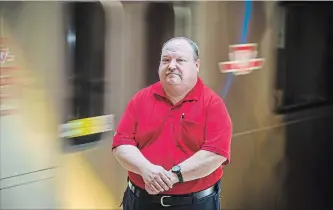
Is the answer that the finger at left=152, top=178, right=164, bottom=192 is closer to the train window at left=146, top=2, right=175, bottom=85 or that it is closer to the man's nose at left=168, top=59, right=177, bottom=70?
the man's nose at left=168, top=59, right=177, bottom=70

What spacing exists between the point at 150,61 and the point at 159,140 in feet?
3.97

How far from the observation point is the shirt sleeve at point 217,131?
6.22 ft

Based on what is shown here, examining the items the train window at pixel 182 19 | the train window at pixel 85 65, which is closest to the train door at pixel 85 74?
the train window at pixel 85 65

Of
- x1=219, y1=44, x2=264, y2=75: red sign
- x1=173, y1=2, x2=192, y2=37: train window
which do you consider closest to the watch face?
x1=173, y1=2, x2=192, y2=37: train window

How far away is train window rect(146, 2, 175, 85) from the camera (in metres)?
3.06

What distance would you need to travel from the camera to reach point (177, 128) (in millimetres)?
1896

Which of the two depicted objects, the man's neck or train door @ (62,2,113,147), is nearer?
the man's neck

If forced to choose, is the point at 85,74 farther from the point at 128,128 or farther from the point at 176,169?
the point at 176,169

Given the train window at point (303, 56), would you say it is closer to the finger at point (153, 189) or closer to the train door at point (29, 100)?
the train door at point (29, 100)

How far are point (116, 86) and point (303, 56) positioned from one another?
1.80 m

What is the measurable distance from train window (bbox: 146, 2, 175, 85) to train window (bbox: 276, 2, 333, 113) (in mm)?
1086

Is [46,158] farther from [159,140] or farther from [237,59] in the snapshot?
[237,59]

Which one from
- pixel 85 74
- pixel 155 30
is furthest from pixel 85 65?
pixel 155 30

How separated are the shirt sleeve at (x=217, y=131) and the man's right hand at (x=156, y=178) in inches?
5.6
